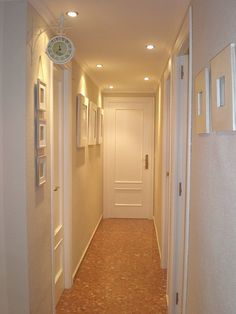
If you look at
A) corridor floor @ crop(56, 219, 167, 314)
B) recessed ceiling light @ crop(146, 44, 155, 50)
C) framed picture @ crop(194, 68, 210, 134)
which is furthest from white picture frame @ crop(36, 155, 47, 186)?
recessed ceiling light @ crop(146, 44, 155, 50)

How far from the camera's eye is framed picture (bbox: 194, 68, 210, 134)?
50.6 inches

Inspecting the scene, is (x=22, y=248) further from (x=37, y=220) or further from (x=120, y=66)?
(x=120, y=66)

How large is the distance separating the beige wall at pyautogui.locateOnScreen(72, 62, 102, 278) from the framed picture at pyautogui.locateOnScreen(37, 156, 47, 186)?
981 mm

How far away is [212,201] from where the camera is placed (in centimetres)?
127

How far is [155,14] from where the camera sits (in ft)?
7.05

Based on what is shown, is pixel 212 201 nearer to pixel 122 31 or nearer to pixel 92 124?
pixel 122 31

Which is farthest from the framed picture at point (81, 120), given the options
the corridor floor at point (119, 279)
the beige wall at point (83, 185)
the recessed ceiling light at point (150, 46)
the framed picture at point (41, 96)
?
the corridor floor at point (119, 279)

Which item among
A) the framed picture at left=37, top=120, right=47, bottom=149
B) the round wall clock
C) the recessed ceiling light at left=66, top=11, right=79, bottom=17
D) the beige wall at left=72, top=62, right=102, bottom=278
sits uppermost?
the recessed ceiling light at left=66, top=11, right=79, bottom=17

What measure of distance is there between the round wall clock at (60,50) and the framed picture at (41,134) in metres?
0.43

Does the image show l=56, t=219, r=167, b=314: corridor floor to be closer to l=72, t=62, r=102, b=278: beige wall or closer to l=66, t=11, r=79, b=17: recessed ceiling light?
l=72, t=62, r=102, b=278: beige wall

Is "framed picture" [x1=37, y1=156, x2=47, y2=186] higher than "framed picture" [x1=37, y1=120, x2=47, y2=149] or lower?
lower

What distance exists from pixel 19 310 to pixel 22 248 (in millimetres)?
395

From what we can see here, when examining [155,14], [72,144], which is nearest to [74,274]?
[72,144]

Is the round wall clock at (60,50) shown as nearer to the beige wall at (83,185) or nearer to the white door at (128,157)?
the beige wall at (83,185)
